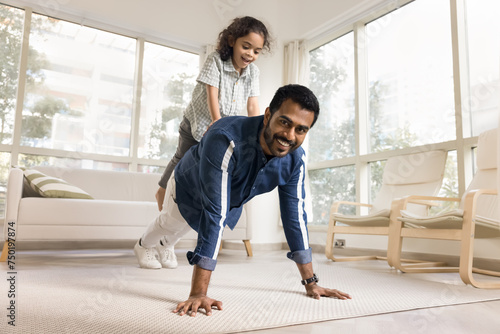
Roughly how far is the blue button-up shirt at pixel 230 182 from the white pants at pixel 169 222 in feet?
0.29

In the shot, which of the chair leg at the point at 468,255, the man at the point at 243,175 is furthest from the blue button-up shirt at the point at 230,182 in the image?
the chair leg at the point at 468,255

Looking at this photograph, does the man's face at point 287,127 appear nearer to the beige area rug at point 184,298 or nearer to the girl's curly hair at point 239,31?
the beige area rug at point 184,298

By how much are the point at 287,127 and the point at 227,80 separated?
86 cm

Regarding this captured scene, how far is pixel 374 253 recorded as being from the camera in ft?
12.4

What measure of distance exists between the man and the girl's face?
0.59m

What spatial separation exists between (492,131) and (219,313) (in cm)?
246

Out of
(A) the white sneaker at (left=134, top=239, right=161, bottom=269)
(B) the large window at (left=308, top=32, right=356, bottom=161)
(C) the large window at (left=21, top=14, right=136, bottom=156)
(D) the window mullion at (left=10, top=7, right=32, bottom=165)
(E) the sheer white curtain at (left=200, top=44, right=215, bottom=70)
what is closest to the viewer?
(A) the white sneaker at (left=134, top=239, right=161, bottom=269)

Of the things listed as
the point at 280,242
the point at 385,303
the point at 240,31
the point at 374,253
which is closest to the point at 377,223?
the point at 374,253

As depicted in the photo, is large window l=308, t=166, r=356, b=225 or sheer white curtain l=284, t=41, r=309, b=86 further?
sheer white curtain l=284, t=41, r=309, b=86

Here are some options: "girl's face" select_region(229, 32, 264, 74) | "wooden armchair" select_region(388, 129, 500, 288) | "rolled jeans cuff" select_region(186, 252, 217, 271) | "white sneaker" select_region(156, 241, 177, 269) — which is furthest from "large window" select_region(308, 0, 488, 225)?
"rolled jeans cuff" select_region(186, 252, 217, 271)

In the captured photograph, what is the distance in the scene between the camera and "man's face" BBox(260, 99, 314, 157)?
4.17 feet

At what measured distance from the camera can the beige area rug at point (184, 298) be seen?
3.68 ft

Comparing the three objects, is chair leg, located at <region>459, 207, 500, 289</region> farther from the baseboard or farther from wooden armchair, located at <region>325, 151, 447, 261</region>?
the baseboard

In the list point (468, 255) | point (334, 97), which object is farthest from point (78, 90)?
point (468, 255)
